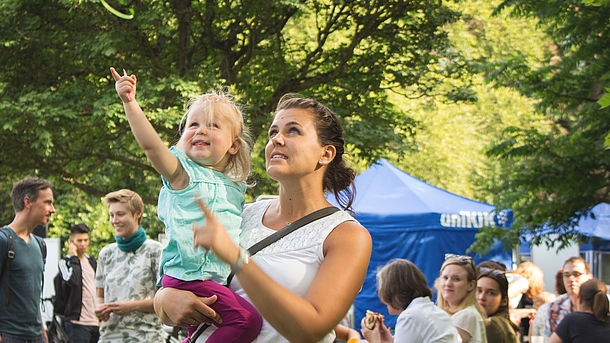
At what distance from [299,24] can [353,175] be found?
18251mm

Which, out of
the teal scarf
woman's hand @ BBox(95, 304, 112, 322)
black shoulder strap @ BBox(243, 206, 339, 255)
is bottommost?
woman's hand @ BBox(95, 304, 112, 322)

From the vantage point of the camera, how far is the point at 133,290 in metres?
5.95

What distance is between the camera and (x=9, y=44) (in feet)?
43.0

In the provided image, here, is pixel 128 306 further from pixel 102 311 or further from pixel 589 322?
pixel 589 322

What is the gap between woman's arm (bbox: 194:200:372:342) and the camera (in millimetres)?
2170

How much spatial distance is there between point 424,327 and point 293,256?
8.07 ft

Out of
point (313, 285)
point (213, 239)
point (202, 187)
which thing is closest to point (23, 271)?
point (202, 187)

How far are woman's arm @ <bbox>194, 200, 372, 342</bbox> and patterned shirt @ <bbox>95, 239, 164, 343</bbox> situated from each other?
3.57 meters

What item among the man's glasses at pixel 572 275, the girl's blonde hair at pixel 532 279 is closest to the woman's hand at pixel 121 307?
the man's glasses at pixel 572 275

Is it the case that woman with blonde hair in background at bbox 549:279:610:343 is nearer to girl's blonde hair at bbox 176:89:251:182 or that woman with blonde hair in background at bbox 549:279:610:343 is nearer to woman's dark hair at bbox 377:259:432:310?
woman's dark hair at bbox 377:259:432:310

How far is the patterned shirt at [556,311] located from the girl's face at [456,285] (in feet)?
9.81

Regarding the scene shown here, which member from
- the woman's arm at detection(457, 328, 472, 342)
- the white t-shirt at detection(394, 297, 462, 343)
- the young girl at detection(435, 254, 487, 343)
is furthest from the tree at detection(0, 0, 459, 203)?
the white t-shirt at detection(394, 297, 462, 343)

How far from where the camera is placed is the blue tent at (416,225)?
14.2 metres

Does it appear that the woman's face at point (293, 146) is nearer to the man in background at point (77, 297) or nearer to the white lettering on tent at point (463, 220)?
the man in background at point (77, 297)
